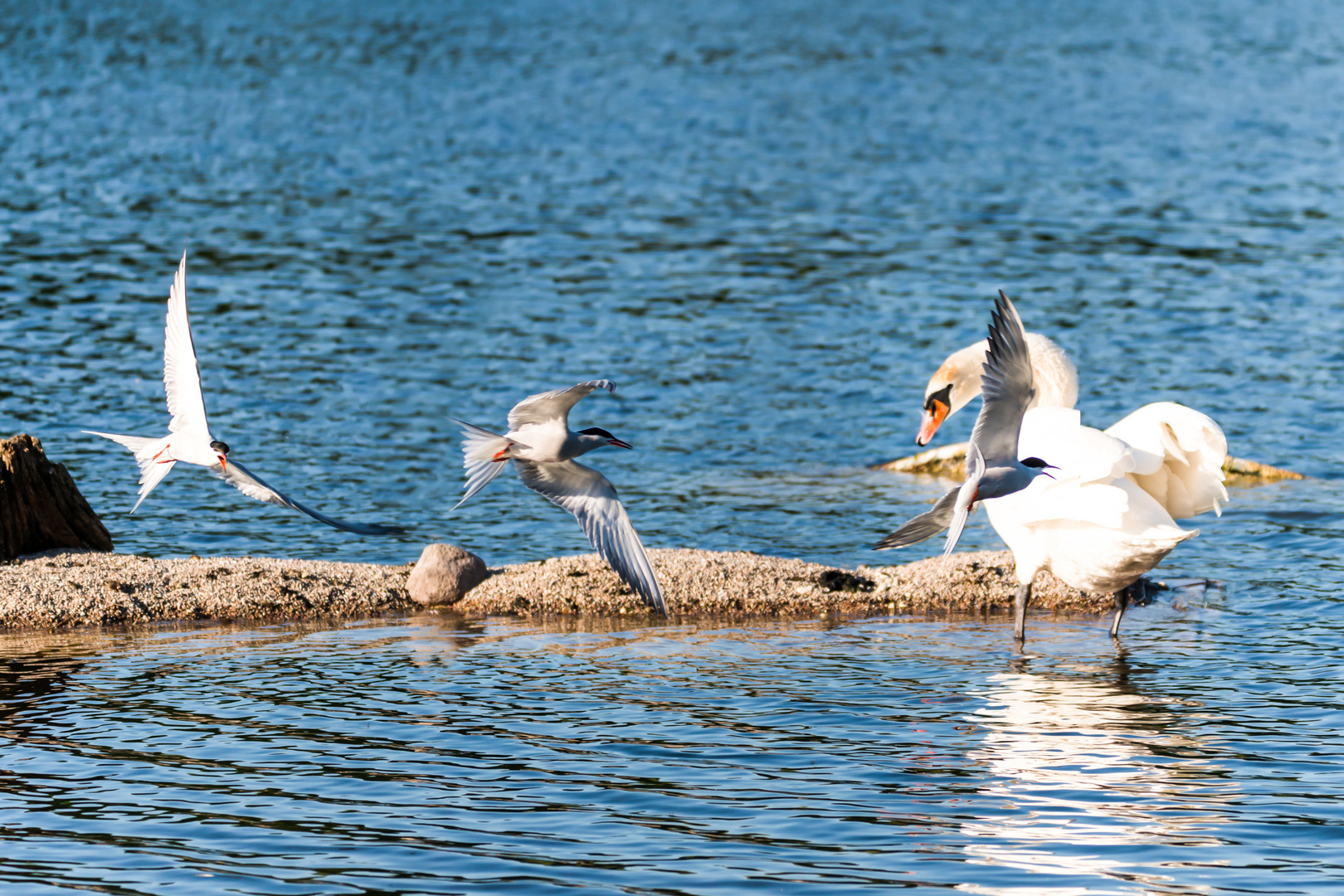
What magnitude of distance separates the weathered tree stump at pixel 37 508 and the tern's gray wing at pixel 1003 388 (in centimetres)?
733

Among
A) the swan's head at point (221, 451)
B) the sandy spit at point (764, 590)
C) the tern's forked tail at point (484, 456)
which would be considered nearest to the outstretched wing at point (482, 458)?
the tern's forked tail at point (484, 456)

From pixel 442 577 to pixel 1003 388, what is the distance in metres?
5.12

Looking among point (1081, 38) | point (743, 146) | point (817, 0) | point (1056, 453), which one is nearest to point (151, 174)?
point (743, 146)

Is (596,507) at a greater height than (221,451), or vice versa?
(221,451)

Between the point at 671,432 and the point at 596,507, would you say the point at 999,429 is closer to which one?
the point at 596,507

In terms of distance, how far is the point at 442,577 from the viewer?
39.5ft

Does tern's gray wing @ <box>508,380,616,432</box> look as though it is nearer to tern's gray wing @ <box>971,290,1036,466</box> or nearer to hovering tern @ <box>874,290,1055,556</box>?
hovering tern @ <box>874,290,1055,556</box>

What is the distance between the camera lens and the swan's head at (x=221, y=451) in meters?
9.79

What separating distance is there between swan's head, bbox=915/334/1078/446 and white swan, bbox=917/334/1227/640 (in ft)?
3.15

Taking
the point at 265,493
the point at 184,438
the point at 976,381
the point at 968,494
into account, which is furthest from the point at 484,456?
the point at 976,381

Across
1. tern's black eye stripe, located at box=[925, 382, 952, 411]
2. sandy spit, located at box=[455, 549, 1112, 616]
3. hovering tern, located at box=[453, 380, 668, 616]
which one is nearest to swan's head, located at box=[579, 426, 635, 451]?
hovering tern, located at box=[453, 380, 668, 616]

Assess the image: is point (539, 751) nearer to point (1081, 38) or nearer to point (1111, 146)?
point (1111, 146)

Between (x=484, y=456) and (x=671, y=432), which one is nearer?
(x=484, y=456)

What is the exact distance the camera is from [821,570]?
12.2 metres
